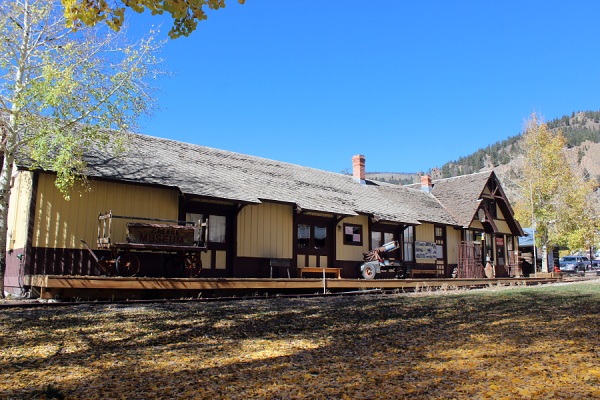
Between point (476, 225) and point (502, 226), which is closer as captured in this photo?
point (476, 225)

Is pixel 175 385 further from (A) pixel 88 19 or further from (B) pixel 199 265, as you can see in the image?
(B) pixel 199 265

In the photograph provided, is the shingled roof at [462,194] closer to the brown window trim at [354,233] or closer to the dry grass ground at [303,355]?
the brown window trim at [354,233]

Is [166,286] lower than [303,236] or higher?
lower

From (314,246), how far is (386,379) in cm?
1743

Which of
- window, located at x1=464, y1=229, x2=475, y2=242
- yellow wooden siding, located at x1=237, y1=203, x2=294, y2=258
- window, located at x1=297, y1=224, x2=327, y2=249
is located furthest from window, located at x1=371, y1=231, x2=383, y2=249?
window, located at x1=464, y1=229, x2=475, y2=242

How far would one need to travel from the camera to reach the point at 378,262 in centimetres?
2345

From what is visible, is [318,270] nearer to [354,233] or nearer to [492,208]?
[354,233]

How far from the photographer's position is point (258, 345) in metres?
6.54

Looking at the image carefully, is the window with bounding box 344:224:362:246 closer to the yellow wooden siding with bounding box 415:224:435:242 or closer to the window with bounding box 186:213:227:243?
the yellow wooden siding with bounding box 415:224:435:242

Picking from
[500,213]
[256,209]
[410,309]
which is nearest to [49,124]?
[256,209]

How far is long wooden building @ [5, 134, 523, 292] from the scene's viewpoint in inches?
619

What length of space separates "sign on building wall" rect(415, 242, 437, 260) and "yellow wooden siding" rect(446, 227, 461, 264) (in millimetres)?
1386

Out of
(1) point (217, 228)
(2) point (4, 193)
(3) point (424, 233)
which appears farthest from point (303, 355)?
(3) point (424, 233)

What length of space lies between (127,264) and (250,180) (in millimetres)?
7023
